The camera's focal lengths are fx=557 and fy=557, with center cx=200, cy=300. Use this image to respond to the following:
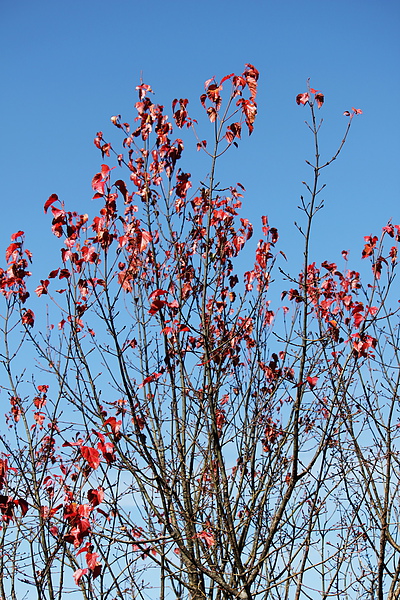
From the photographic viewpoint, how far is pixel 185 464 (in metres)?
4.07

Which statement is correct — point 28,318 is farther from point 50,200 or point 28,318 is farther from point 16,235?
point 50,200

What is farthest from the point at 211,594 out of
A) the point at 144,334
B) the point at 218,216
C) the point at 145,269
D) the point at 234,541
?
the point at 218,216

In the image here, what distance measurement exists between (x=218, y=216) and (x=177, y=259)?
0.54m

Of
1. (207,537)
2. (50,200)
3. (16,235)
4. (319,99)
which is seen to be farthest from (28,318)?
(319,99)

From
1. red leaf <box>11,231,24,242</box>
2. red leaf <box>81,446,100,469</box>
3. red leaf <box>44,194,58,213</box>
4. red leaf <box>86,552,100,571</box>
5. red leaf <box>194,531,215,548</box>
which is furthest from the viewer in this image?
red leaf <box>11,231,24,242</box>

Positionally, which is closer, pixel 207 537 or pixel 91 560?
pixel 91 560

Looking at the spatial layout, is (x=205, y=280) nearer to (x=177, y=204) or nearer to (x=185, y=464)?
(x=177, y=204)

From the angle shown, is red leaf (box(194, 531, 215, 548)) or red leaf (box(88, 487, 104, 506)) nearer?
red leaf (box(88, 487, 104, 506))

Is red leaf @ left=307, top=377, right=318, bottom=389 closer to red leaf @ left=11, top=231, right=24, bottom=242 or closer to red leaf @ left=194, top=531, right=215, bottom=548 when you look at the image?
red leaf @ left=194, top=531, right=215, bottom=548

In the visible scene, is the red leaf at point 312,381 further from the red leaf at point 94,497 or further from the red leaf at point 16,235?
the red leaf at point 16,235

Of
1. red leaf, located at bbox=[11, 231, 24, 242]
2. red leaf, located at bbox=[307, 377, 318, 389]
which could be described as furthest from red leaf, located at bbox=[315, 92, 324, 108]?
red leaf, located at bbox=[11, 231, 24, 242]

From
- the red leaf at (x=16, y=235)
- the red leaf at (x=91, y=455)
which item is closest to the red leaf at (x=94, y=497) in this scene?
the red leaf at (x=91, y=455)

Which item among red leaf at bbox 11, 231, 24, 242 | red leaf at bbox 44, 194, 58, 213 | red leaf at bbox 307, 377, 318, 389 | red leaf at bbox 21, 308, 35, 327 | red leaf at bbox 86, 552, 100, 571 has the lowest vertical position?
red leaf at bbox 86, 552, 100, 571

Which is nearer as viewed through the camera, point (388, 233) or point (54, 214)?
point (54, 214)
